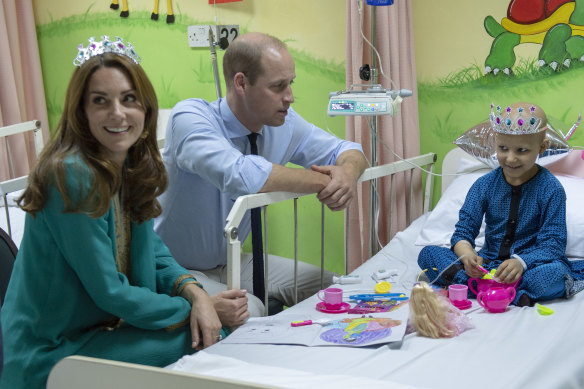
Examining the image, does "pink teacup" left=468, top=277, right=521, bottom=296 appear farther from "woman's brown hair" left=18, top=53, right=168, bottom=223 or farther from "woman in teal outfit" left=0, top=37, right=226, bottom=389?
"woman's brown hair" left=18, top=53, right=168, bottom=223

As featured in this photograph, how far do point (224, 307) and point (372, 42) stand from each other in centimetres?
139

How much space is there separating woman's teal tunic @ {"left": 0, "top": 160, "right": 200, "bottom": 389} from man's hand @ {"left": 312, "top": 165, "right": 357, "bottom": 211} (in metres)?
0.67

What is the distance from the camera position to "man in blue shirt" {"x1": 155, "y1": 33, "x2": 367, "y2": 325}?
202 cm

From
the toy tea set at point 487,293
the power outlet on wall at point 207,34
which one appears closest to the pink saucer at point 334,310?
the toy tea set at point 487,293

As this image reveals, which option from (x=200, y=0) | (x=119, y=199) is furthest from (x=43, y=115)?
(x=119, y=199)

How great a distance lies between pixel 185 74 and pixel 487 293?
2257 millimetres

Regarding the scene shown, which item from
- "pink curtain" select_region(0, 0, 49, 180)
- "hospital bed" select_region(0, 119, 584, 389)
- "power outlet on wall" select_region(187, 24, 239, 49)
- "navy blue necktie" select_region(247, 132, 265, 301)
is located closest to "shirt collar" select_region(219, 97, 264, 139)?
"navy blue necktie" select_region(247, 132, 265, 301)

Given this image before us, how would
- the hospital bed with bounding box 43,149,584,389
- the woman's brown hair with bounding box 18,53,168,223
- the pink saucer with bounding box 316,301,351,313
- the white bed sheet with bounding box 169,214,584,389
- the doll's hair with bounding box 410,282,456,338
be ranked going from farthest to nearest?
the pink saucer with bounding box 316,301,351,313, the doll's hair with bounding box 410,282,456,338, the woman's brown hair with bounding box 18,53,168,223, the white bed sheet with bounding box 169,214,584,389, the hospital bed with bounding box 43,149,584,389

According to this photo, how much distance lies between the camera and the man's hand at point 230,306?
1751mm

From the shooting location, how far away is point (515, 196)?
207cm

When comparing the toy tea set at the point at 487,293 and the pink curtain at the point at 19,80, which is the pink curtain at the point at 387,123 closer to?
the toy tea set at the point at 487,293

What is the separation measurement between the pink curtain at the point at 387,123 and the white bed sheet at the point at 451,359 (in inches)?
40.2

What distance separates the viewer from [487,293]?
5.99ft

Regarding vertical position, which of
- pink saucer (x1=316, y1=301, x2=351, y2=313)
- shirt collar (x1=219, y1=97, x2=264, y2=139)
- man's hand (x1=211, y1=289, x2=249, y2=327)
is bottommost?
pink saucer (x1=316, y1=301, x2=351, y2=313)
